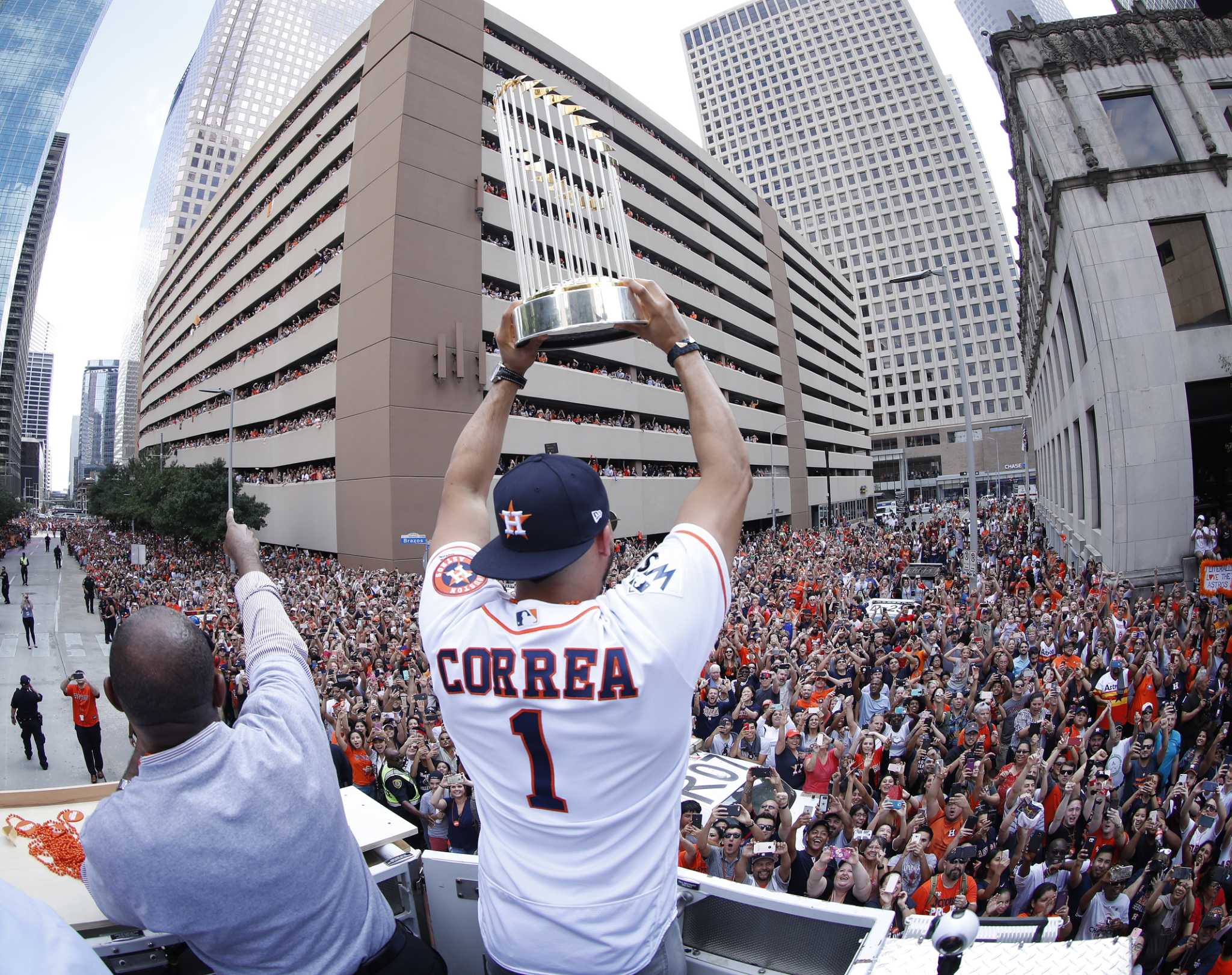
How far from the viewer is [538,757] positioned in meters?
1.53

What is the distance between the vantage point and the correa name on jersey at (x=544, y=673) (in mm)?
1456

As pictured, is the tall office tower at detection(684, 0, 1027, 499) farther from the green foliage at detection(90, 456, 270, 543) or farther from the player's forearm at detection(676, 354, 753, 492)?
the player's forearm at detection(676, 354, 753, 492)

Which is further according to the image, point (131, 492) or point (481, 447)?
point (131, 492)

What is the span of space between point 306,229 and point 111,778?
32.9 meters

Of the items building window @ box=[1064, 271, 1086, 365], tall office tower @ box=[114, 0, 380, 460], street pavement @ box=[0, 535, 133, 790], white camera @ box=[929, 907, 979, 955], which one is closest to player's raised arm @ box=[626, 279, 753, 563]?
white camera @ box=[929, 907, 979, 955]

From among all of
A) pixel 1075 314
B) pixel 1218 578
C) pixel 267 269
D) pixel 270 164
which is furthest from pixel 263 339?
pixel 1218 578

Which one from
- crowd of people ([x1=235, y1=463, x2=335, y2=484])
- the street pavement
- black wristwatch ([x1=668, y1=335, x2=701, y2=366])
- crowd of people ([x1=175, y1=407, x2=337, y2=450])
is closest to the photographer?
black wristwatch ([x1=668, y1=335, x2=701, y2=366])

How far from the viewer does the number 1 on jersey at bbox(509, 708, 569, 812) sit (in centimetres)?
152

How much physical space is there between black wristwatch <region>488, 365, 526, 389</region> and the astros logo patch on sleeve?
0.67m

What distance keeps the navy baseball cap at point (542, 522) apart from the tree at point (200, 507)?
33916mm

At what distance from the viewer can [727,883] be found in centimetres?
229

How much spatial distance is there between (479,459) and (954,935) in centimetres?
188

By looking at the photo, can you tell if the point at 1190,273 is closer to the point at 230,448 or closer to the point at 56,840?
the point at 56,840

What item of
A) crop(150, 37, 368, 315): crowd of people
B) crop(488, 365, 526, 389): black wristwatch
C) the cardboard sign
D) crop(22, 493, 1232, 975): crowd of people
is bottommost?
crop(22, 493, 1232, 975): crowd of people
